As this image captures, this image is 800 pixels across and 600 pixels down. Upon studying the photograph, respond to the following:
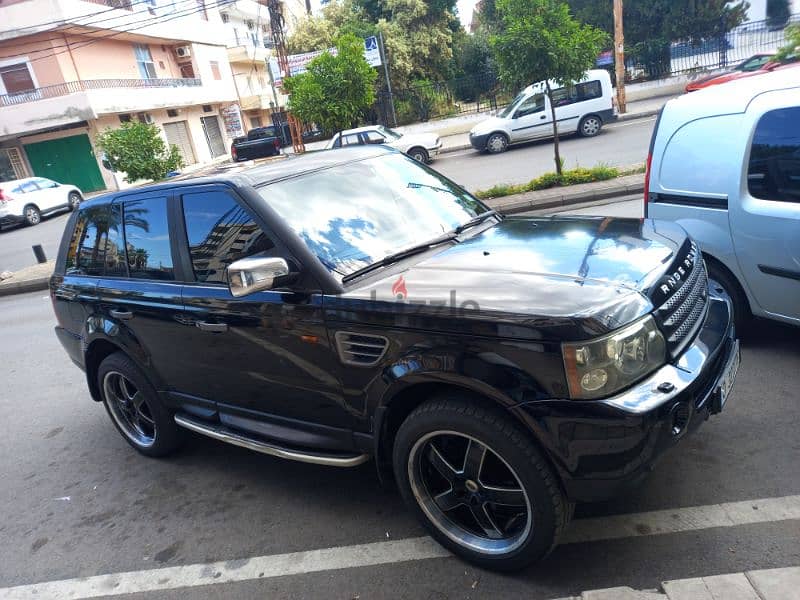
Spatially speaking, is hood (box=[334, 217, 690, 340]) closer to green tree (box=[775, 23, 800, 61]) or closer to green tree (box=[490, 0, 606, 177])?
green tree (box=[775, 23, 800, 61])

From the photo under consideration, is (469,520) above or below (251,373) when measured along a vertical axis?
below

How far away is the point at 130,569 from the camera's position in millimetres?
3178

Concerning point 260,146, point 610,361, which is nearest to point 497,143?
point 260,146

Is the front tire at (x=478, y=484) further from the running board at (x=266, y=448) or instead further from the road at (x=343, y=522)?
the running board at (x=266, y=448)

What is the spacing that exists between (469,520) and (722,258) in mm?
2680

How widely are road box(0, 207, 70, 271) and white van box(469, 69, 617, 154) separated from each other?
13.0m

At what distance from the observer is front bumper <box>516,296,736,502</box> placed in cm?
225

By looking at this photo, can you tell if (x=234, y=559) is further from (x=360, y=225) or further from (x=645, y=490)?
(x=645, y=490)

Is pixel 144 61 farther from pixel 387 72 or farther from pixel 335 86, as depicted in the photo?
pixel 335 86

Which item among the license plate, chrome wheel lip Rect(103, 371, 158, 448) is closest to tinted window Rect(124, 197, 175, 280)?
chrome wheel lip Rect(103, 371, 158, 448)

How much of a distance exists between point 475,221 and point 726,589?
229 centimetres

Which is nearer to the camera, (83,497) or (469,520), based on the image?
(469,520)

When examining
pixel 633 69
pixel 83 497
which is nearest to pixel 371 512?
pixel 83 497

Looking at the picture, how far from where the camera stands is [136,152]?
47.2 feet
